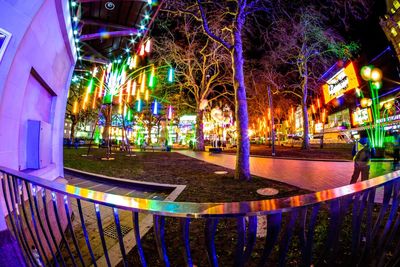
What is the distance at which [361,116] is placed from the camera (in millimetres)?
38531

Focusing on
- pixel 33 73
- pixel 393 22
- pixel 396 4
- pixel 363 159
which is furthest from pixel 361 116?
pixel 33 73

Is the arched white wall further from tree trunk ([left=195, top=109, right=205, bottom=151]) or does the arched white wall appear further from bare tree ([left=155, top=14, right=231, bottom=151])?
tree trunk ([left=195, top=109, right=205, bottom=151])

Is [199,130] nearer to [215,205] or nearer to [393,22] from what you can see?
[215,205]

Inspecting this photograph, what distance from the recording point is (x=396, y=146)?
40.2 ft

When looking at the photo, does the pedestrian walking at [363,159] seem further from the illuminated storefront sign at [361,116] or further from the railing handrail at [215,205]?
the illuminated storefront sign at [361,116]

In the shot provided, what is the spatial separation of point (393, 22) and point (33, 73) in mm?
35847

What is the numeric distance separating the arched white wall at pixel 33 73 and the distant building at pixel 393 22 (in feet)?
112

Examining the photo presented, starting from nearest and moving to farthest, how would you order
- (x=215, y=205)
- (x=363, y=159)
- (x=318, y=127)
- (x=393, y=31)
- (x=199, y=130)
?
(x=215, y=205), (x=363, y=159), (x=393, y=31), (x=199, y=130), (x=318, y=127)

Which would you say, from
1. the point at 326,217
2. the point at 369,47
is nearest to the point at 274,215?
the point at 326,217

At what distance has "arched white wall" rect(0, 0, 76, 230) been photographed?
3.71m

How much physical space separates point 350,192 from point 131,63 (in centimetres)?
1508

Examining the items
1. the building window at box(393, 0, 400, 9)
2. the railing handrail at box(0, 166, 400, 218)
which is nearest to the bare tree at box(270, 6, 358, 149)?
the building window at box(393, 0, 400, 9)

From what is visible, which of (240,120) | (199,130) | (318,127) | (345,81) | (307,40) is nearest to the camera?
(240,120)

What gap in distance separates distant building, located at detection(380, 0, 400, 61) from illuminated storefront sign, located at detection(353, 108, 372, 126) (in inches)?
530
